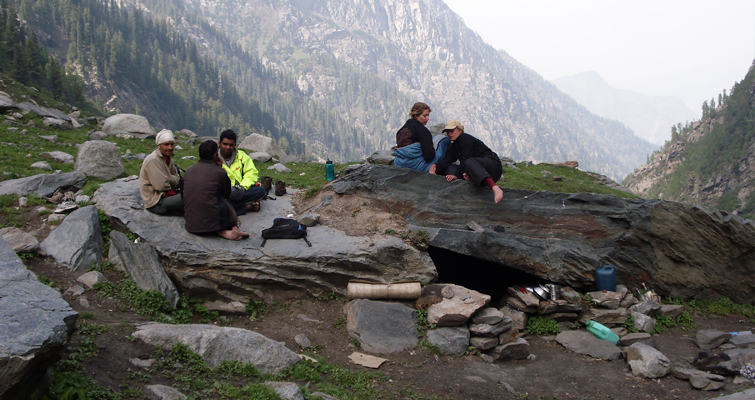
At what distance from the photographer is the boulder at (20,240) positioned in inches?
363

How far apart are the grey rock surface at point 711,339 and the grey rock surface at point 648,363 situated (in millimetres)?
2189

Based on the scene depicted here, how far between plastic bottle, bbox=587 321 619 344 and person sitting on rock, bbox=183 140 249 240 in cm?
947

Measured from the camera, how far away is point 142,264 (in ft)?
31.2

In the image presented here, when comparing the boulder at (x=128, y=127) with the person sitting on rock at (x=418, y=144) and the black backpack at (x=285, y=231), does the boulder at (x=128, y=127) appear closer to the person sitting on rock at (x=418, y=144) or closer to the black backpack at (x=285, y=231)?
the black backpack at (x=285, y=231)

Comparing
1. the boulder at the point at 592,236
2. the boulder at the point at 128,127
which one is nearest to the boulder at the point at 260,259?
the boulder at the point at 592,236

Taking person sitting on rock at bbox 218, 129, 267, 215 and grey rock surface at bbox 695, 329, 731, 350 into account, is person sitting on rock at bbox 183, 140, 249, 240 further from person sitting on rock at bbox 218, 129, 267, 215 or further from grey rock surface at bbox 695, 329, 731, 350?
grey rock surface at bbox 695, 329, 731, 350

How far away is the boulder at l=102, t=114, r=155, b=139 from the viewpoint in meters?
25.9

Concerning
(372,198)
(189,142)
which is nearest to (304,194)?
(372,198)

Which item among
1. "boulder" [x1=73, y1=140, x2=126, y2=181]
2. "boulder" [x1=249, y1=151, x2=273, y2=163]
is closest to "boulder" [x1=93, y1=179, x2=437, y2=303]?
"boulder" [x1=73, y1=140, x2=126, y2=181]

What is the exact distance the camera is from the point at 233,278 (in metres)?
10.1

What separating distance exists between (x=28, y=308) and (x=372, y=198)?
9276mm

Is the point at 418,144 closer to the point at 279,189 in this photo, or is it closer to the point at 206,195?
the point at 279,189

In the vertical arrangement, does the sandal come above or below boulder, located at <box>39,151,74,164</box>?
above

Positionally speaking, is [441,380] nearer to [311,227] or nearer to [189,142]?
[311,227]
